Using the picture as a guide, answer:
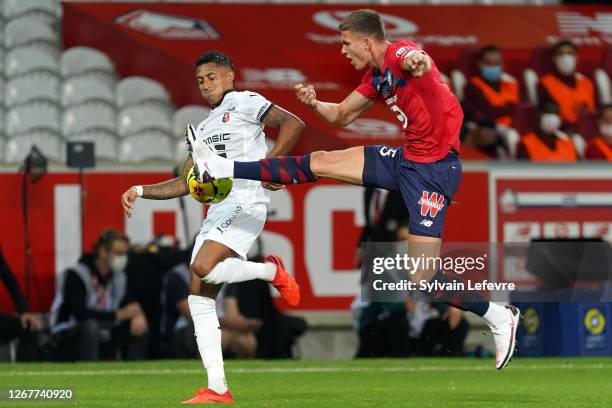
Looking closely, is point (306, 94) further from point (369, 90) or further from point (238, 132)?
point (238, 132)

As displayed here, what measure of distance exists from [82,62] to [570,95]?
230 inches

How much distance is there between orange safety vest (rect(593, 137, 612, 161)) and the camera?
56.7 ft

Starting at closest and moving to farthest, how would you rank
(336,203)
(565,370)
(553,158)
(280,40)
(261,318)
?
(565,370)
(261,318)
(336,203)
(553,158)
(280,40)

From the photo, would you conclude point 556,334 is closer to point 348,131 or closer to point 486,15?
point 348,131

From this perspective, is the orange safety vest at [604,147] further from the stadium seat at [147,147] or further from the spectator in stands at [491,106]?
the stadium seat at [147,147]

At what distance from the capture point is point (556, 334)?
14617 millimetres

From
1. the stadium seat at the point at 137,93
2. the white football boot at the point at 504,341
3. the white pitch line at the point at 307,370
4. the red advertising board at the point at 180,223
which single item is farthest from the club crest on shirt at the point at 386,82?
the stadium seat at the point at 137,93

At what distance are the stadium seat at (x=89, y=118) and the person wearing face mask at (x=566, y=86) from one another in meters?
5.15

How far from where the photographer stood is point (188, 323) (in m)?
14.5

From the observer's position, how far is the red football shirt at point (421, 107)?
29.2 feet

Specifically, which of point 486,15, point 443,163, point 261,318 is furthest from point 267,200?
point 486,15

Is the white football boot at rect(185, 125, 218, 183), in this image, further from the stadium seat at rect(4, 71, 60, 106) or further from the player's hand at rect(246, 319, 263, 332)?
the stadium seat at rect(4, 71, 60, 106)

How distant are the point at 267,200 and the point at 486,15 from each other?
34.7 feet

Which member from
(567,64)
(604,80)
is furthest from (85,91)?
(604,80)
